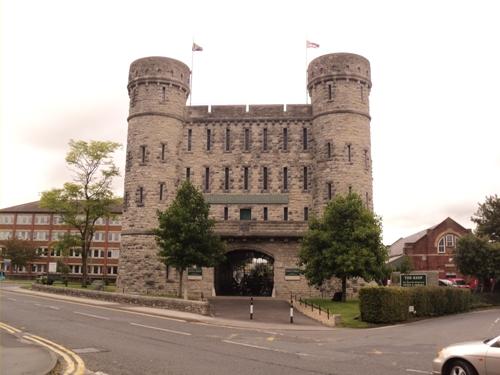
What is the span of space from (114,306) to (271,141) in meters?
20.2

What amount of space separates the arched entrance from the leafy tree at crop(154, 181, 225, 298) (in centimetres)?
783

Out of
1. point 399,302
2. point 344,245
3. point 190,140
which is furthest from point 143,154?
point 399,302

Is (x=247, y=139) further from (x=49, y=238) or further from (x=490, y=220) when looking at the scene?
(x=49, y=238)

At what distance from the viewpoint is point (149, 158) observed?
40.3 meters

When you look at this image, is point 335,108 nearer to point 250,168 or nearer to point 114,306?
point 250,168

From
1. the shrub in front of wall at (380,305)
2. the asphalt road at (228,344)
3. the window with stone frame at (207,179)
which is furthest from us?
the window with stone frame at (207,179)

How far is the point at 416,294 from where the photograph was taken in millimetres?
27484

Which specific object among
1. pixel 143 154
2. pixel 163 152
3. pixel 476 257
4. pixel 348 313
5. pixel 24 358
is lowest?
pixel 348 313

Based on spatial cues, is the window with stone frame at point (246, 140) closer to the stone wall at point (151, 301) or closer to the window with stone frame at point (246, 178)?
the window with stone frame at point (246, 178)

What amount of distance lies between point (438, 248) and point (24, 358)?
194ft

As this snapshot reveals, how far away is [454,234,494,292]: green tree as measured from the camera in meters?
43.4

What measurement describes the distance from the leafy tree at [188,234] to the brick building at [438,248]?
125 feet

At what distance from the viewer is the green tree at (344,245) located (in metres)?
30.1

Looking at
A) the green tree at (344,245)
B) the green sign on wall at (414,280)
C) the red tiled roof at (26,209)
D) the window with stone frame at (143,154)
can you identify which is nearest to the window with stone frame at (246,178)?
the window with stone frame at (143,154)
